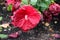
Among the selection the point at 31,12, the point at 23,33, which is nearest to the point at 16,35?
the point at 23,33

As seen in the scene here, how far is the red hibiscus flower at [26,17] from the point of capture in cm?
178

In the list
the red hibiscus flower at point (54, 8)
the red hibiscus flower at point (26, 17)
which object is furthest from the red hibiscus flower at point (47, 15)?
the red hibiscus flower at point (26, 17)

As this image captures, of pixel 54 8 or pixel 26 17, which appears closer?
pixel 26 17

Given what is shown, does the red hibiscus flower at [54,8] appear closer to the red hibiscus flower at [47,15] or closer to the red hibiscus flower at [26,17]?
the red hibiscus flower at [47,15]

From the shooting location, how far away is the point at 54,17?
2.20 m

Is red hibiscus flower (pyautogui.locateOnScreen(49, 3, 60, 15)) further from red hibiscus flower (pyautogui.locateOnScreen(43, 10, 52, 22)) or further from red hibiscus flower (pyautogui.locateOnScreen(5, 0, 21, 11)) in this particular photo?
red hibiscus flower (pyautogui.locateOnScreen(5, 0, 21, 11))

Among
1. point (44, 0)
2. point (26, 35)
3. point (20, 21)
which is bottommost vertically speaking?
point (26, 35)

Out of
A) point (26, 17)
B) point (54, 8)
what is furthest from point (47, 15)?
point (26, 17)

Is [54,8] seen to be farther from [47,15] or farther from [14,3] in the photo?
[14,3]

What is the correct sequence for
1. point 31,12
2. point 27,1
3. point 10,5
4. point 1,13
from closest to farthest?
1. point 31,12
2. point 27,1
3. point 10,5
4. point 1,13

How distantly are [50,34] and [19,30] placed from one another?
31 centimetres

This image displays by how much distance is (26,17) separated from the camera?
1780 millimetres

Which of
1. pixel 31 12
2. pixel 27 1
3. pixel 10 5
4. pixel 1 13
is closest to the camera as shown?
pixel 31 12

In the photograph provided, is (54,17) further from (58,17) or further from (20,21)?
(20,21)
